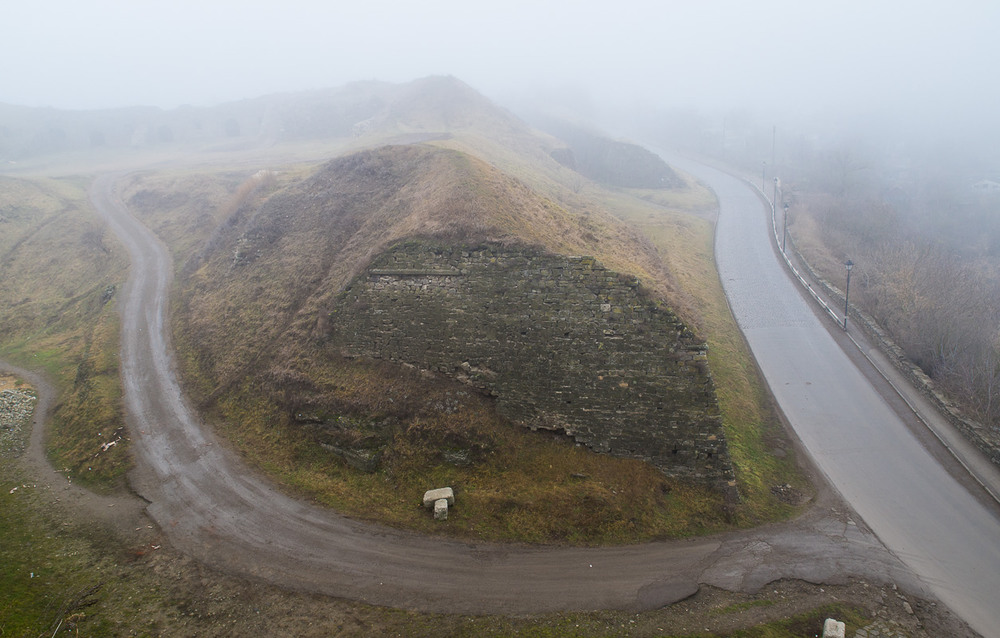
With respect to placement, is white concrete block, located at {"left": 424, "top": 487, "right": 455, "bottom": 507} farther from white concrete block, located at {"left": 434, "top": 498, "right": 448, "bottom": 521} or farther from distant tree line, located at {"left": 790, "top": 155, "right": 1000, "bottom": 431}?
distant tree line, located at {"left": 790, "top": 155, "right": 1000, "bottom": 431}

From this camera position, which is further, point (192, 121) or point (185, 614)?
point (192, 121)

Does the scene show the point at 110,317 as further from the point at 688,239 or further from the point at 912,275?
the point at 912,275

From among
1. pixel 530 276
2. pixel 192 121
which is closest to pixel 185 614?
pixel 530 276

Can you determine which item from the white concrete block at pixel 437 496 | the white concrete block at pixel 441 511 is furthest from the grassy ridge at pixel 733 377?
the white concrete block at pixel 441 511

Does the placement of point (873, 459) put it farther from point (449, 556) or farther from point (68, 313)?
point (68, 313)

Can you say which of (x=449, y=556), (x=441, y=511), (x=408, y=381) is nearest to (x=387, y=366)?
(x=408, y=381)

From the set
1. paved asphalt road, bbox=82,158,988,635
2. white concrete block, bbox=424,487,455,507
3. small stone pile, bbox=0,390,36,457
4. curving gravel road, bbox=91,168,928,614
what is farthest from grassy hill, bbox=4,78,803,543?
small stone pile, bbox=0,390,36,457

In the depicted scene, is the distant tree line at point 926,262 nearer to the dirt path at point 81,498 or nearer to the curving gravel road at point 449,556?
the curving gravel road at point 449,556
